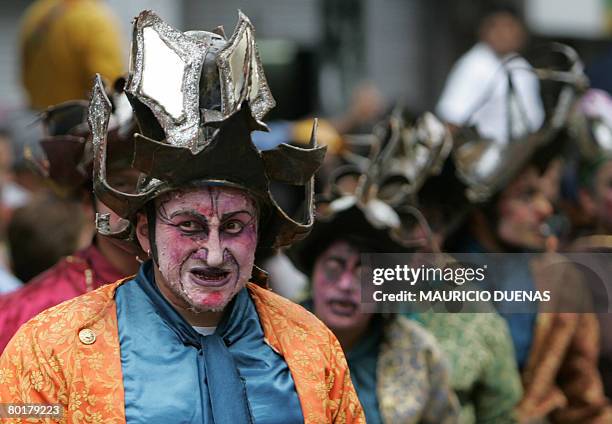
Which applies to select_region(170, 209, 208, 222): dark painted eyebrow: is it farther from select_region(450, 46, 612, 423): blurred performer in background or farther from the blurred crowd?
select_region(450, 46, 612, 423): blurred performer in background

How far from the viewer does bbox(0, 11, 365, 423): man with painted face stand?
3590 mm

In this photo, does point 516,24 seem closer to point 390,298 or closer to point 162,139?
point 390,298

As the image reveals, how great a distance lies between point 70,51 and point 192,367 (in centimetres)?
460

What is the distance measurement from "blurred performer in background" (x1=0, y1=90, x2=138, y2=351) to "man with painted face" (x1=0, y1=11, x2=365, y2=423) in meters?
0.80

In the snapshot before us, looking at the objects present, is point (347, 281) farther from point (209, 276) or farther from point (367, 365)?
point (209, 276)

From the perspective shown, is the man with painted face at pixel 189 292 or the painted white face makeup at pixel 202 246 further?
the painted white face makeup at pixel 202 246

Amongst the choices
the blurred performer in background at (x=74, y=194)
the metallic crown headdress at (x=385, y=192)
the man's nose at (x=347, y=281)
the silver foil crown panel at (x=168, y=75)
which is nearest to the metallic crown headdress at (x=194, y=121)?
the silver foil crown panel at (x=168, y=75)

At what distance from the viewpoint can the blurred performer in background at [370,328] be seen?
529 centimetres

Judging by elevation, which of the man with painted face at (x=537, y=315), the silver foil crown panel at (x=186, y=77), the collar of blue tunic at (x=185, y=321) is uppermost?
the silver foil crown panel at (x=186, y=77)

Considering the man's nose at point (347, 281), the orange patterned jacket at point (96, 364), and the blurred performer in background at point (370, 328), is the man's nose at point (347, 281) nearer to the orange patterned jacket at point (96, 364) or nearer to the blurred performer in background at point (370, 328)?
the blurred performer in background at point (370, 328)

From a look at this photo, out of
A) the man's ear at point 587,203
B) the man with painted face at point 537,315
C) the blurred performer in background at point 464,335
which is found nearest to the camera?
the blurred performer in background at point 464,335

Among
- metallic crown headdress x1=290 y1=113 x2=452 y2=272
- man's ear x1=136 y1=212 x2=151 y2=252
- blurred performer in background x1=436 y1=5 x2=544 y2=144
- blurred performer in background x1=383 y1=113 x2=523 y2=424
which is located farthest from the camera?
blurred performer in background x1=436 y1=5 x2=544 y2=144

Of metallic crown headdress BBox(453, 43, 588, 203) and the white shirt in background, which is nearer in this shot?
metallic crown headdress BBox(453, 43, 588, 203)

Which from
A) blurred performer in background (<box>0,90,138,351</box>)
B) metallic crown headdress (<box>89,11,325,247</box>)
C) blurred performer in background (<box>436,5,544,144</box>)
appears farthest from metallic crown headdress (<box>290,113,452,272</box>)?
metallic crown headdress (<box>89,11,325,247</box>)
